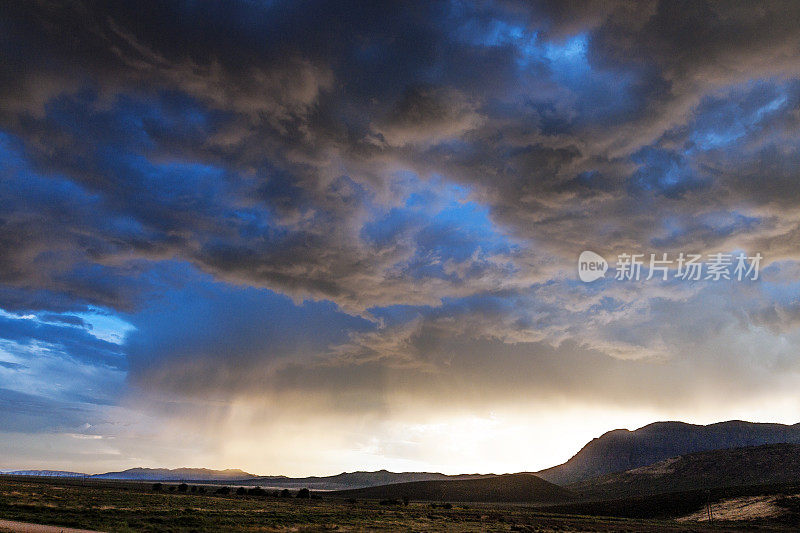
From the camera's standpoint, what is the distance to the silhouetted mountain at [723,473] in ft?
532

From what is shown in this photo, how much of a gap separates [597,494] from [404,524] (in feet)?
495

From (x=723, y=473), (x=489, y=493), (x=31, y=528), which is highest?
(x=31, y=528)

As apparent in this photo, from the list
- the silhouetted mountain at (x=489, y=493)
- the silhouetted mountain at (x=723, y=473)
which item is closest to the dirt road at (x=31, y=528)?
the silhouetted mountain at (x=489, y=493)

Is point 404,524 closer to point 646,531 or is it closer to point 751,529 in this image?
point 646,531

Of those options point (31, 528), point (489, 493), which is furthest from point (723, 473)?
point (31, 528)

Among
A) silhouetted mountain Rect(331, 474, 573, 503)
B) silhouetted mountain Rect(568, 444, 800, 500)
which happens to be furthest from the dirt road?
silhouetted mountain Rect(568, 444, 800, 500)

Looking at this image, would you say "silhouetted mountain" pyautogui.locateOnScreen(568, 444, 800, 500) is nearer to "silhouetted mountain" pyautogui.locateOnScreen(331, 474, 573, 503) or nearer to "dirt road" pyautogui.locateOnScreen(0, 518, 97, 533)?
"silhouetted mountain" pyautogui.locateOnScreen(331, 474, 573, 503)

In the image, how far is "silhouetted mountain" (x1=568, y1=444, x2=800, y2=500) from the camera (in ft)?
532

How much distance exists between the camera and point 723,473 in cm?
17650

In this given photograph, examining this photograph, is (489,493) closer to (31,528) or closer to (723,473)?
(723,473)

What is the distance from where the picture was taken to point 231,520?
56094 millimetres

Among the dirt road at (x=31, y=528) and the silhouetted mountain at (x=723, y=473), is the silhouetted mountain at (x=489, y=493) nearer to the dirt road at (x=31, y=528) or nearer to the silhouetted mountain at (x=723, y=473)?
the silhouetted mountain at (x=723, y=473)

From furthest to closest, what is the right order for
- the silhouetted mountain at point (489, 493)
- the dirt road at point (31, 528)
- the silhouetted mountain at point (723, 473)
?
the silhouetted mountain at point (489, 493), the silhouetted mountain at point (723, 473), the dirt road at point (31, 528)

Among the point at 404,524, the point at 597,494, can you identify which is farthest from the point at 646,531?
the point at 597,494
